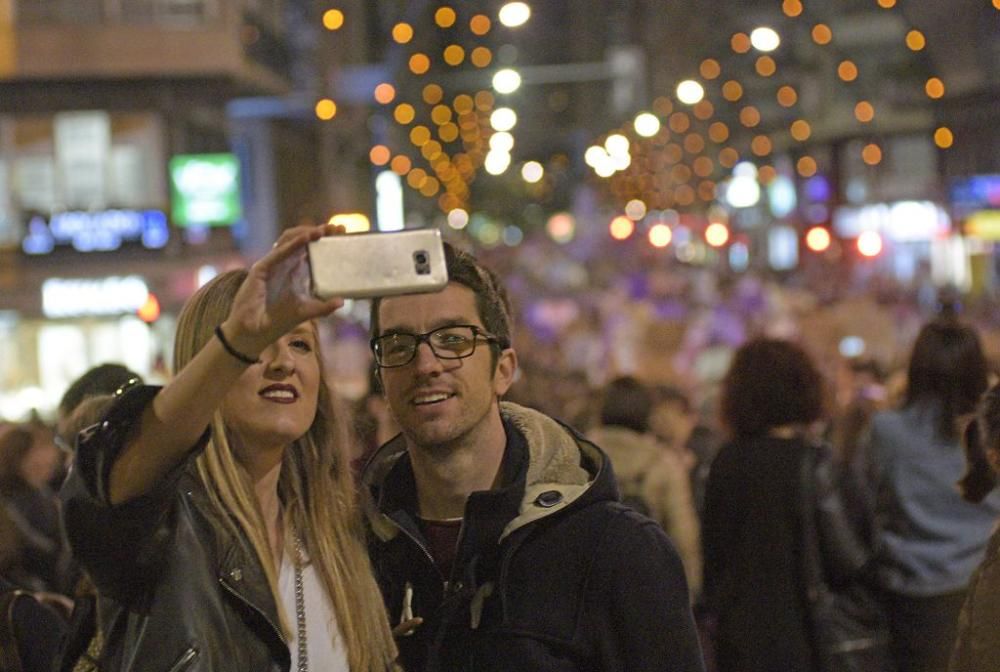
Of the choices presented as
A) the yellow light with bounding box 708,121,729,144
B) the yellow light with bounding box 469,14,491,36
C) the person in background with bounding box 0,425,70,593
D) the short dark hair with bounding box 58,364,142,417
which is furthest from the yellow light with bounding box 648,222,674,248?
the short dark hair with bounding box 58,364,142,417

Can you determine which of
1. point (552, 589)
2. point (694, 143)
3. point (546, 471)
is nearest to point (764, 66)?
point (694, 143)

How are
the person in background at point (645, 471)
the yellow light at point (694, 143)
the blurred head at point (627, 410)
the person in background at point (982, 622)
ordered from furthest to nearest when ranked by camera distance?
the yellow light at point (694, 143), the blurred head at point (627, 410), the person in background at point (645, 471), the person in background at point (982, 622)

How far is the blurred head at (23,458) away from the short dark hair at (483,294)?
425 cm

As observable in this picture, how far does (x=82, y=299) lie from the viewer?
2950cm

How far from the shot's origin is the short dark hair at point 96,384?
555cm

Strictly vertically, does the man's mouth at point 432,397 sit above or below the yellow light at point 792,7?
below

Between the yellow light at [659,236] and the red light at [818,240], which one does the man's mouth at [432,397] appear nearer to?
the red light at [818,240]

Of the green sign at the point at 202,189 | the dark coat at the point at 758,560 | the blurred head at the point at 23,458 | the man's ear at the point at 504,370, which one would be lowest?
the dark coat at the point at 758,560

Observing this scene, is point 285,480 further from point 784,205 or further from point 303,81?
point 784,205

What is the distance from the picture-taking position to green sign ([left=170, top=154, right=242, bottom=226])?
29984mm

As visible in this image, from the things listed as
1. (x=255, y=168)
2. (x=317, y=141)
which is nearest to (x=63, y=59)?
(x=255, y=168)

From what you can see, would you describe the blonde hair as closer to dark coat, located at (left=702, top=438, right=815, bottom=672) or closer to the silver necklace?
the silver necklace

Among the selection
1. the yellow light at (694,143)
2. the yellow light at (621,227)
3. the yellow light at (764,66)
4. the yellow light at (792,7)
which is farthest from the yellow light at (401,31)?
Result: the yellow light at (621,227)

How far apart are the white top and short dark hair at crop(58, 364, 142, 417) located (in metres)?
1.83
